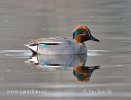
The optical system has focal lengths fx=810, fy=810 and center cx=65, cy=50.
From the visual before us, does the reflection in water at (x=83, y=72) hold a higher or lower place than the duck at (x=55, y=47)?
lower

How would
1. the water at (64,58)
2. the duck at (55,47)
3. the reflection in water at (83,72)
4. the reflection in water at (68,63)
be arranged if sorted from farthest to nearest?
the duck at (55,47)
the reflection in water at (68,63)
the reflection in water at (83,72)
the water at (64,58)

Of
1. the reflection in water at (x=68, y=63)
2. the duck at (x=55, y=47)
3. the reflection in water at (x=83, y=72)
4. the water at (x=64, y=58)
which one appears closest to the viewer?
the water at (x=64, y=58)

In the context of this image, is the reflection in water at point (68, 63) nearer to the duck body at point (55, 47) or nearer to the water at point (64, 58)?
the water at point (64, 58)

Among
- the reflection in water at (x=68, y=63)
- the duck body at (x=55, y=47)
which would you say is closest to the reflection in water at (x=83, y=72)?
the reflection in water at (x=68, y=63)

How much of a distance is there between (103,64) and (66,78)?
1.35 metres

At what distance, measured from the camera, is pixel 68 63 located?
12586 millimetres

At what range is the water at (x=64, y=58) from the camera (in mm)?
10297

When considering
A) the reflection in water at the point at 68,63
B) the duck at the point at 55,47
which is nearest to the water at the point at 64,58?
the reflection in water at the point at 68,63

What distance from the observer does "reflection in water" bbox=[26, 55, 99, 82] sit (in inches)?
457

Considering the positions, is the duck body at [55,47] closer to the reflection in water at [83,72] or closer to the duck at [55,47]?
the duck at [55,47]

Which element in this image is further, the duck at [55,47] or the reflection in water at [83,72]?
the duck at [55,47]

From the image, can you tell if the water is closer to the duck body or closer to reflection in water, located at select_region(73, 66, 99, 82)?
reflection in water, located at select_region(73, 66, 99, 82)

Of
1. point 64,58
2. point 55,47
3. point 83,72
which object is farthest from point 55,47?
point 83,72

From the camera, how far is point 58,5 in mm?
23422
